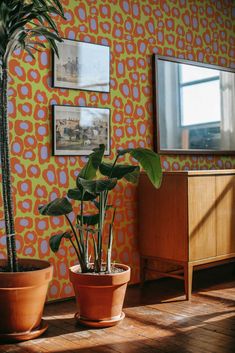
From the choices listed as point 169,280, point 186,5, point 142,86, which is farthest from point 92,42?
point 169,280

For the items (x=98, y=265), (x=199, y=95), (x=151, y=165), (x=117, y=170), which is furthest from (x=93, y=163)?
(x=199, y=95)

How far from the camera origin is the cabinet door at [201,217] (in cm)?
373

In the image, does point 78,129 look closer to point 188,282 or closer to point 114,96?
point 114,96

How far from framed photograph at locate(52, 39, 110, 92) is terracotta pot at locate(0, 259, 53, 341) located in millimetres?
1495

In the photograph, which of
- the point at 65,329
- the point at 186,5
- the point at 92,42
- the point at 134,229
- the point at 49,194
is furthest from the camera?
the point at 186,5

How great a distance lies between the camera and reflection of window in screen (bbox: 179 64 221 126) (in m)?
4.50

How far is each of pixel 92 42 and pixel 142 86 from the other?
1.97 ft

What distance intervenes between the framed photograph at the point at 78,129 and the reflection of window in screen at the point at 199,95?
2.91ft

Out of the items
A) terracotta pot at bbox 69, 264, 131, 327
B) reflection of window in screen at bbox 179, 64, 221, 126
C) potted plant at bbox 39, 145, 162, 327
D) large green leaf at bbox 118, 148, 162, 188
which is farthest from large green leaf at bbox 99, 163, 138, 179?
reflection of window in screen at bbox 179, 64, 221, 126

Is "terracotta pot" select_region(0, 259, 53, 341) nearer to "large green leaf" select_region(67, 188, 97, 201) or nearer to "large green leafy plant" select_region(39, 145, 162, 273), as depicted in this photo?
"large green leafy plant" select_region(39, 145, 162, 273)

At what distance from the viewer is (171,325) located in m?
3.10

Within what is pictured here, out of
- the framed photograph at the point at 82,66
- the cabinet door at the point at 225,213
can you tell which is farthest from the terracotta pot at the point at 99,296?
the framed photograph at the point at 82,66

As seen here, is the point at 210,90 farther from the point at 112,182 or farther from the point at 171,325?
the point at 171,325

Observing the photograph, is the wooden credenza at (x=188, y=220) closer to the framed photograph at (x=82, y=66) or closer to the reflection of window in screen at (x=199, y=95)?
the reflection of window in screen at (x=199, y=95)
